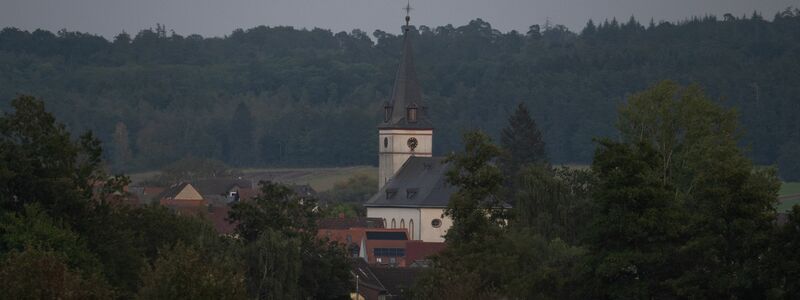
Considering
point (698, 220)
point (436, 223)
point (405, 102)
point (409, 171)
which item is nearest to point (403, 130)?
point (405, 102)

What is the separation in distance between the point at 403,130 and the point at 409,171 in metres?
3.23

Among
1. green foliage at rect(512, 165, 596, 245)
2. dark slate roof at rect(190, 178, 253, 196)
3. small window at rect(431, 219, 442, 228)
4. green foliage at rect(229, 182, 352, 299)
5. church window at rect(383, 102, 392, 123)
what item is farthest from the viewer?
dark slate roof at rect(190, 178, 253, 196)

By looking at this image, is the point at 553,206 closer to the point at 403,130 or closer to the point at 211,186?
the point at 403,130

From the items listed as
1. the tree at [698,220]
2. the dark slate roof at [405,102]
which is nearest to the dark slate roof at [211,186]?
the dark slate roof at [405,102]

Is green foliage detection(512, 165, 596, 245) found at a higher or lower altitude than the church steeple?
lower

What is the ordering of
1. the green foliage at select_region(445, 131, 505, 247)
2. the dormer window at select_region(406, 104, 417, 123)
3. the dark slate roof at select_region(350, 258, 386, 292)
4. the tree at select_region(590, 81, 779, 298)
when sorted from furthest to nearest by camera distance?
the dormer window at select_region(406, 104, 417, 123)
the dark slate roof at select_region(350, 258, 386, 292)
the green foliage at select_region(445, 131, 505, 247)
the tree at select_region(590, 81, 779, 298)

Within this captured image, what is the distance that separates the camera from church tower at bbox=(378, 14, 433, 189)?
10844 centimetres

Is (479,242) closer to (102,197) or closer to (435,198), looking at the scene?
(102,197)

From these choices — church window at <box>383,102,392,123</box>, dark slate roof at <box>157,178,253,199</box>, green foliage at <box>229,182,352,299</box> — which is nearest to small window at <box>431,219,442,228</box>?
church window at <box>383,102,392,123</box>

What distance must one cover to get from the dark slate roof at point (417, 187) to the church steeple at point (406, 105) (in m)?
2.15

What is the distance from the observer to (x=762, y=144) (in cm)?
17912

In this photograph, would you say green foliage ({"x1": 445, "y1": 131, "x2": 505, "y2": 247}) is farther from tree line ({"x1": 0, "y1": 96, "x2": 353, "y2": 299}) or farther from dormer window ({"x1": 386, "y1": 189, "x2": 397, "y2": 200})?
dormer window ({"x1": 386, "y1": 189, "x2": 397, "y2": 200})

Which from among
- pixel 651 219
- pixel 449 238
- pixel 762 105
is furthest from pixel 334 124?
pixel 651 219

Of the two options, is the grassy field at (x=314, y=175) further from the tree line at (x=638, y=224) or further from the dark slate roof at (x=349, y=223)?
the tree line at (x=638, y=224)
